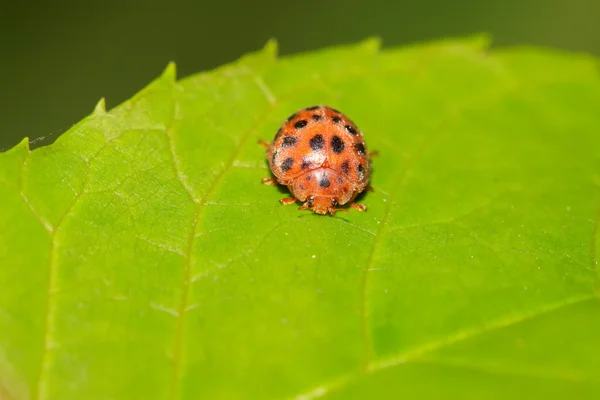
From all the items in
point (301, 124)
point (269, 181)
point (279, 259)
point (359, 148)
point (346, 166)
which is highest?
point (301, 124)

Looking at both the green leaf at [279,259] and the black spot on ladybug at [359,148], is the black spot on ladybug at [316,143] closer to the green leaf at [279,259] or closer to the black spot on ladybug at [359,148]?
the black spot on ladybug at [359,148]

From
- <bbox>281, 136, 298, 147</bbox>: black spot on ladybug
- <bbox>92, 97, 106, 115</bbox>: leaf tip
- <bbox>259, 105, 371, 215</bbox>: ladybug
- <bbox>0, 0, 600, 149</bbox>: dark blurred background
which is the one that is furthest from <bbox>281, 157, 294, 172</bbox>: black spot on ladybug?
<bbox>0, 0, 600, 149</bbox>: dark blurred background

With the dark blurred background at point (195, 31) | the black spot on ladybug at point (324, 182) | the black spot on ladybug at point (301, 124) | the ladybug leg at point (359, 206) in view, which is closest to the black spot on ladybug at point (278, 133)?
the black spot on ladybug at point (301, 124)

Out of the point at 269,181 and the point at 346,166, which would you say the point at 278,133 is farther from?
the point at 346,166

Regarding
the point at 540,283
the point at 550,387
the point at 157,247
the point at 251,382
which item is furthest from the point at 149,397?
the point at 540,283

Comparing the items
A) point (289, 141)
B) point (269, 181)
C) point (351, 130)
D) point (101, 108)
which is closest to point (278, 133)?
point (289, 141)

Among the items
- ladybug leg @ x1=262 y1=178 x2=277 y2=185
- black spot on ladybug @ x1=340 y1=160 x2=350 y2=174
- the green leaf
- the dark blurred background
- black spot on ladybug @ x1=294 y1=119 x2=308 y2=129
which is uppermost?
the dark blurred background

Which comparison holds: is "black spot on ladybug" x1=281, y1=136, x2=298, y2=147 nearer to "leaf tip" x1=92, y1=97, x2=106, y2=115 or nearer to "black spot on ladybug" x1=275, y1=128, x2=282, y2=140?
"black spot on ladybug" x1=275, y1=128, x2=282, y2=140
